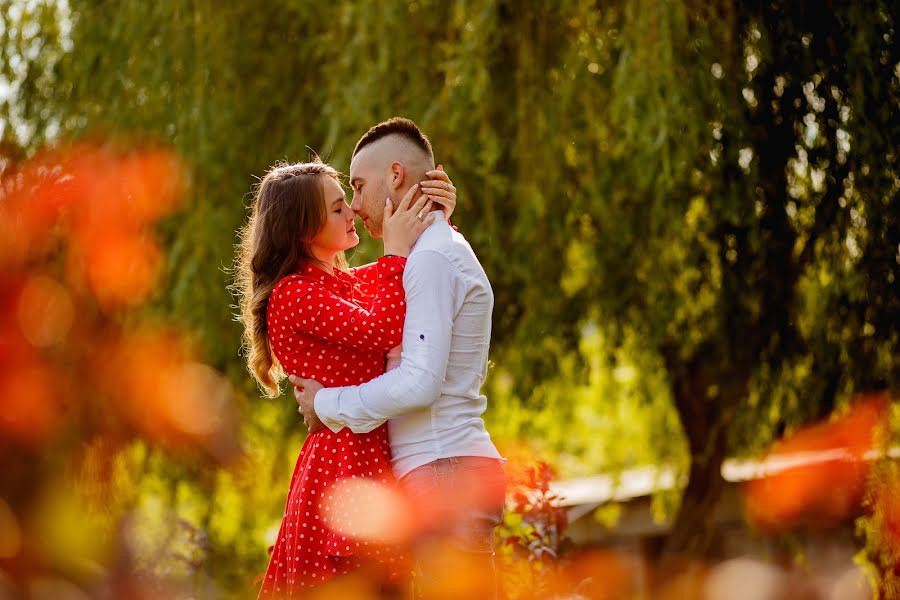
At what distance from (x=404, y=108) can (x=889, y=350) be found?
2.23 metres

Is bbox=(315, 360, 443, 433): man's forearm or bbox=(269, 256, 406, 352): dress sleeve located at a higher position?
bbox=(269, 256, 406, 352): dress sleeve

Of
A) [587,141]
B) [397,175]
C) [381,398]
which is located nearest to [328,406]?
[381,398]

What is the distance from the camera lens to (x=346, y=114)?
16.1ft

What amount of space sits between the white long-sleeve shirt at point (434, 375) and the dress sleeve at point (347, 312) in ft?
0.15

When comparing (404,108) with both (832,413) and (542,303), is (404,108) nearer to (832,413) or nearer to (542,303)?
(542,303)

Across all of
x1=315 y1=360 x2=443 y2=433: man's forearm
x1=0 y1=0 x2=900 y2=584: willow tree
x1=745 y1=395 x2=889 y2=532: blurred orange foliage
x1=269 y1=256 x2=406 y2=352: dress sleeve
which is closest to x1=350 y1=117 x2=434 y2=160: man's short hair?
x1=269 y1=256 x2=406 y2=352: dress sleeve

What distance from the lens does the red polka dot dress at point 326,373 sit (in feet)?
8.36

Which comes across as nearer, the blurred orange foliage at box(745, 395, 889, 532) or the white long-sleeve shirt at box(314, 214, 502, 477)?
the white long-sleeve shirt at box(314, 214, 502, 477)

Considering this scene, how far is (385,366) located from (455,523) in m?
0.38

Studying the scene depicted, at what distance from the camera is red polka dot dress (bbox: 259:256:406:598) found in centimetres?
255

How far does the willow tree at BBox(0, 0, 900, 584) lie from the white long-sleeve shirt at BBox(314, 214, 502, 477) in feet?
6.13

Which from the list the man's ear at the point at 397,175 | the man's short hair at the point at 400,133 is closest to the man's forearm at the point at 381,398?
the man's ear at the point at 397,175

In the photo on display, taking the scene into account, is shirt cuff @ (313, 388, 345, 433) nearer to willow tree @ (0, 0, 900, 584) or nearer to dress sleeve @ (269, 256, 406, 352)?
dress sleeve @ (269, 256, 406, 352)

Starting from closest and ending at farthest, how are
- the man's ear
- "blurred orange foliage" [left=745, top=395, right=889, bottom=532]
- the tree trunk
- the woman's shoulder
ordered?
the woman's shoulder < the man's ear < "blurred orange foliage" [left=745, top=395, right=889, bottom=532] < the tree trunk
